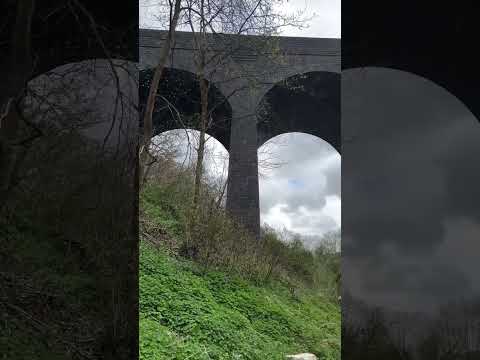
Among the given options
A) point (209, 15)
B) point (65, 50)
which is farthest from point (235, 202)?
point (65, 50)

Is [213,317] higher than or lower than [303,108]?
lower

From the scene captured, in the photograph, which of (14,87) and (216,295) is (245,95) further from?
(14,87)

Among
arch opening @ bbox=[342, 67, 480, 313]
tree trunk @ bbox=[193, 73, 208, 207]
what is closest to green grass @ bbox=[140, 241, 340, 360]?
tree trunk @ bbox=[193, 73, 208, 207]

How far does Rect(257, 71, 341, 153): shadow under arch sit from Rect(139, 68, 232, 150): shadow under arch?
50 centimetres

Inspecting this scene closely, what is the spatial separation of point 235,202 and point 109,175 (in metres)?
1.71

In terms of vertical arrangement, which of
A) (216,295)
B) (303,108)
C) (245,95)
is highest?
(303,108)

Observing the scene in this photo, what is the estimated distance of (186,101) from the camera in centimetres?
345

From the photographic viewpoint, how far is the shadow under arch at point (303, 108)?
4246mm

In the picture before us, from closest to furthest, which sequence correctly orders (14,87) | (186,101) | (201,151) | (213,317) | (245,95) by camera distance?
(14,87)
(201,151)
(213,317)
(186,101)
(245,95)

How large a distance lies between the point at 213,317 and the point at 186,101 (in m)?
1.76

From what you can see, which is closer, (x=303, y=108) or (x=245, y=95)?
(x=245, y=95)

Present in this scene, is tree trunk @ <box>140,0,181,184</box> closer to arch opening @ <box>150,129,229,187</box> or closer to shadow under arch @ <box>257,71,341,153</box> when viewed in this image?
arch opening @ <box>150,129,229,187</box>

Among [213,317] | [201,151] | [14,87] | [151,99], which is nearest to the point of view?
[14,87]

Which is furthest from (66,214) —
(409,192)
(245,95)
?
(245,95)
